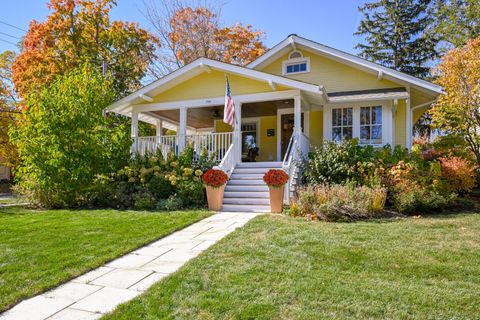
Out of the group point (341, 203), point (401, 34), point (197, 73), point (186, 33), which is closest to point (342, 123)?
point (197, 73)

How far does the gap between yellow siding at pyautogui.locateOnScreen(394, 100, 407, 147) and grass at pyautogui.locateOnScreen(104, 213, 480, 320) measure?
21.8 feet

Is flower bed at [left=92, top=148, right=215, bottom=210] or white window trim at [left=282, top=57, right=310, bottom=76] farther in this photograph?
white window trim at [left=282, top=57, right=310, bottom=76]

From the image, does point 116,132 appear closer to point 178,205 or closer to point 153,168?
point 153,168

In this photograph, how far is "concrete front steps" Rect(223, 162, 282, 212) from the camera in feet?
27.3

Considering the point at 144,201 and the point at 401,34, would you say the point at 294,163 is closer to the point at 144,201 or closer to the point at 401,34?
the point at 144,201

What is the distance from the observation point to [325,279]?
3.41 m

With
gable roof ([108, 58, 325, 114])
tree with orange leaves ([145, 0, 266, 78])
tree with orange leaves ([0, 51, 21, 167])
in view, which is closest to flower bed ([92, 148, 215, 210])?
gable roof ([108, 58, 325, 114])

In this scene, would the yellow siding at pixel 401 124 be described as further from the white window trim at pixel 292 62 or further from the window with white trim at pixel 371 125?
the white window trim at pixel 292 62

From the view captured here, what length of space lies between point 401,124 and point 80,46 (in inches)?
649

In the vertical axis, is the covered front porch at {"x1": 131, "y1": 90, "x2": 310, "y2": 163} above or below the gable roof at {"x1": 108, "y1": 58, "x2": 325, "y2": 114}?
→ below

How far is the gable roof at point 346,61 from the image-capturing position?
35.4 feet

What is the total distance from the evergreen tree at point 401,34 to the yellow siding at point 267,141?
15.8 m

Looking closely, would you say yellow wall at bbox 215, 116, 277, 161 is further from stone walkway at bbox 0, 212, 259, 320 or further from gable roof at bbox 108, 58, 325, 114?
stone walkway at bbox 0, 212, 259, 320

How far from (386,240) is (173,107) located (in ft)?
28.0
